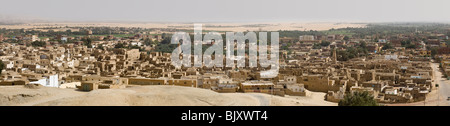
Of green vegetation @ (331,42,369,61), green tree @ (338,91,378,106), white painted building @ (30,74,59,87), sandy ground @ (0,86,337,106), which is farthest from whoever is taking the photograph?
green vegetation @ (331,42,369,61)

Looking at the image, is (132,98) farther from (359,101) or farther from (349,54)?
(349,54)

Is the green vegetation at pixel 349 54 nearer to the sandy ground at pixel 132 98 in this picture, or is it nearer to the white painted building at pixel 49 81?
the sandy ground at pixel 132 98

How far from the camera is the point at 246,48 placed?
5025cm

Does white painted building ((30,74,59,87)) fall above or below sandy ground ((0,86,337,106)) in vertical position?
below

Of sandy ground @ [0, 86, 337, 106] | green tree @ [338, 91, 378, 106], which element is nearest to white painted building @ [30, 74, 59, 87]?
sandy ground @ [0, 86, 337, 106]

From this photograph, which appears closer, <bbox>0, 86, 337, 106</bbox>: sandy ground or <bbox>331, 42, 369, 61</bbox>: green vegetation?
<bbox>0, 86, 337, 106</bbox>: sandy ground

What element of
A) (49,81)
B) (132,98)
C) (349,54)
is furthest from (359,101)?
(349,54)

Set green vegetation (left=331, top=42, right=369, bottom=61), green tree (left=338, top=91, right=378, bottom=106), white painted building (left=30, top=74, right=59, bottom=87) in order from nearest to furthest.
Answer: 1. green tree (left=338, top=91, right=378, bottom=106)
2. white painted building (left=30, top=74, right=59, bottom=87)
3. green vegetation (left=331, top=42, right=369, bottom=61)

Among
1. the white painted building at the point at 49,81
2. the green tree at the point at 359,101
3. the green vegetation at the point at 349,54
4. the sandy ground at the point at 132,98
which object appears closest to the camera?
the sandy ground at the point at 132,98

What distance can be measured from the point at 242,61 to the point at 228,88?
14.8m

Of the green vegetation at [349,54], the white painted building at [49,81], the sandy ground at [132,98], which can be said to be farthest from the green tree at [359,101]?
the green vegetation at [349,54]

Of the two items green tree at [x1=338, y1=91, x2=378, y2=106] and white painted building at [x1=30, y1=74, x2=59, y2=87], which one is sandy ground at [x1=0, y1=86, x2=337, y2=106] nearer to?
green tree at [x1=338, y1=91, x2=378, y2=106]
